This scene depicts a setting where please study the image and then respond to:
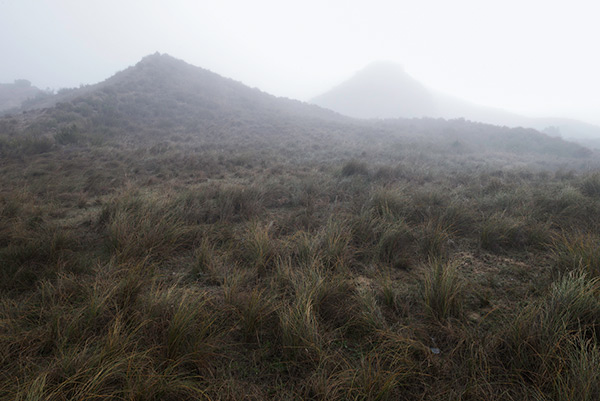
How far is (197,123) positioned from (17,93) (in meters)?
35.5

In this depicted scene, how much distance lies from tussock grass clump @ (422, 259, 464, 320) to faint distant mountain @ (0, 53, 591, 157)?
12.1 metres

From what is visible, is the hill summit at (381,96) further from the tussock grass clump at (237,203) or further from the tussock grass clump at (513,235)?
the tussock grass clump at (513,235)

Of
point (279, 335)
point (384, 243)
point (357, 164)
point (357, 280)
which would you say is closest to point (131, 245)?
point (279, 335)

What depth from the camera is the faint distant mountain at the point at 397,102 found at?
67875mm

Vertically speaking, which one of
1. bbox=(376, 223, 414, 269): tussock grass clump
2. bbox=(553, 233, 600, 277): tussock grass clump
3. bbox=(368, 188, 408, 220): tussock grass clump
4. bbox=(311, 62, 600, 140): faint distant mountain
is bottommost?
bbox=(376, 223, 414, 269): tussock grass clump

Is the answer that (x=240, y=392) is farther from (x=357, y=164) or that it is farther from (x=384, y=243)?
(x=357, y=164)

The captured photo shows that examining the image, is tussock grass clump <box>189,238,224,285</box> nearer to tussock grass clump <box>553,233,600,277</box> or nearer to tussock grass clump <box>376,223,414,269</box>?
tussock grass clump <box>376,223,414,269</box>

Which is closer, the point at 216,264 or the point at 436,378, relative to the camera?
the point at 436,378

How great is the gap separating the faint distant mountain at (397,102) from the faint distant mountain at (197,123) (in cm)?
4331

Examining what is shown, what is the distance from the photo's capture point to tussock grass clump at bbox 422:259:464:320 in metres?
2.02

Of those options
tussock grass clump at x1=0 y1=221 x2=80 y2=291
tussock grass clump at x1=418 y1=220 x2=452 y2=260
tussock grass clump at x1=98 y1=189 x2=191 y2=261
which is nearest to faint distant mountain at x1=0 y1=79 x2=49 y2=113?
tussock grass clump at x1=98 y1=189 x2=191 y2=261

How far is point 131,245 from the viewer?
9.61 feet

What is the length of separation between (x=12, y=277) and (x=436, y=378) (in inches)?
149

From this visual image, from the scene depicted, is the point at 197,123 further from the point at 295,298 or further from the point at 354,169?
the point at 295,298
